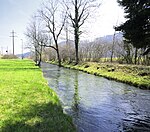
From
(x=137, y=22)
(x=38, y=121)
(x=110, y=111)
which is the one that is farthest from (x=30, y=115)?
(x=137, y=22)

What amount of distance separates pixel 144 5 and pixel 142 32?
1616 mm

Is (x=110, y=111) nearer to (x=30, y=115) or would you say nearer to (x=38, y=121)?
(x=30, y=115)

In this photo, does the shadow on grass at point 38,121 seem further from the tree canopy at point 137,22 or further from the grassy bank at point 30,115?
the tree canopy at point 137,22

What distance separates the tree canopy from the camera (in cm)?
1547

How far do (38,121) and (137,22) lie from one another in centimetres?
982

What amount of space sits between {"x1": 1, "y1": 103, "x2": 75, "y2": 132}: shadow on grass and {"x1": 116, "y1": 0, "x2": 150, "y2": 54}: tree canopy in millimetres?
7941

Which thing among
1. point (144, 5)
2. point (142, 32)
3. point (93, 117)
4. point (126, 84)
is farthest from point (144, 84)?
point (93, 117)

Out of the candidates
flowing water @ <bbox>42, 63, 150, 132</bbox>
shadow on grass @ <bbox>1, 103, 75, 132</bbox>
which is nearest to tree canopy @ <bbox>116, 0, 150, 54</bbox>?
flowing water @ <bbox>42, 63, 150, 132</bbox>

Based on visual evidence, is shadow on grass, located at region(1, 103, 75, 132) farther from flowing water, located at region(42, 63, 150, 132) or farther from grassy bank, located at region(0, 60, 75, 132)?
flowing water, located at region(42, 63, 150, 132)

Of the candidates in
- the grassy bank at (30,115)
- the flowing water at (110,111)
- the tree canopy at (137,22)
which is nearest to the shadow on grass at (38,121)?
the grassy bank at (30,115)

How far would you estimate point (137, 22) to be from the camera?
1587cm

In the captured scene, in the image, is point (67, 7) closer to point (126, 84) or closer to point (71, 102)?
point (126, 84)

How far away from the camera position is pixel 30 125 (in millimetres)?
8336

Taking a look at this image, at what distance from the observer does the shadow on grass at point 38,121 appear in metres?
8.00
